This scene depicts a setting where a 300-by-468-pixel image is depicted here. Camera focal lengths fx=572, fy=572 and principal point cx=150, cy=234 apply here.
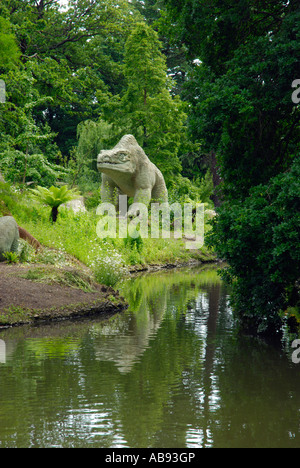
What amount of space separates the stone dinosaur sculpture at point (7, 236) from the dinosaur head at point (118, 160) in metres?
8.11

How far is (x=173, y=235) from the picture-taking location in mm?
23047

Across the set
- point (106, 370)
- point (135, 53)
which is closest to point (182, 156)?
point (135, 53)

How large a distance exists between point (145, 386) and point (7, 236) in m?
6.54

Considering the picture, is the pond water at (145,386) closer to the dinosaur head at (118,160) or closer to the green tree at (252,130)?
the green tree at (252,130)

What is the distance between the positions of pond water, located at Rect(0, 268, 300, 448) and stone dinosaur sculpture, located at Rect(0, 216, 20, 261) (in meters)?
3.12

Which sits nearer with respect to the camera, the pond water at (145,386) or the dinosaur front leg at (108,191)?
the pond water at (145,386)

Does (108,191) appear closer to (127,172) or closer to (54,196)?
(127,172)

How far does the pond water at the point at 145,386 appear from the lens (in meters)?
4.56

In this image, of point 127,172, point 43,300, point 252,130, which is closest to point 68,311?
point 43,300

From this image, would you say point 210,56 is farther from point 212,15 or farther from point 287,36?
point 287,36

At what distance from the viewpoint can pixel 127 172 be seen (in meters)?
20.0

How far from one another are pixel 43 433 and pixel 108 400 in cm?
97

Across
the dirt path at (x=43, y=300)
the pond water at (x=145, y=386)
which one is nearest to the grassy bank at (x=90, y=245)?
the dirt path at (x=43, y=300)

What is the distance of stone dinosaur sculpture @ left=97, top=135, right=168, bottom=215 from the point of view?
64.6 feet
